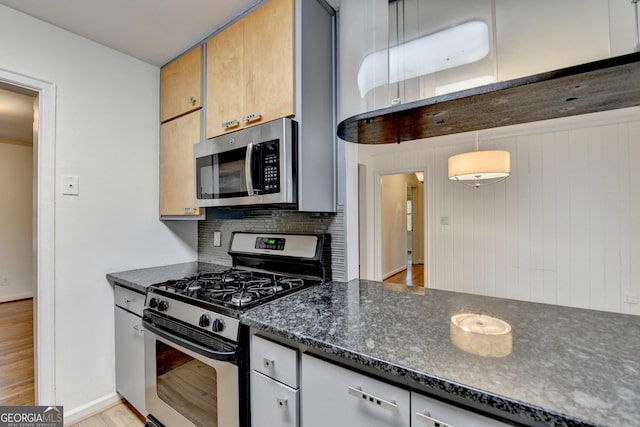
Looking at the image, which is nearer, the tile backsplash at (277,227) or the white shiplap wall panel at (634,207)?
the tile backsplash at (277,227)

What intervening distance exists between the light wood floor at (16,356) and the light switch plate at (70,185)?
1.37 m

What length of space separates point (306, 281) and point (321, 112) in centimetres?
88

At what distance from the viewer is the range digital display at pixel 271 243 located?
1684mm

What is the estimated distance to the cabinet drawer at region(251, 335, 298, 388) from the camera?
95cm

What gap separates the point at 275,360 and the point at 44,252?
1.55 m

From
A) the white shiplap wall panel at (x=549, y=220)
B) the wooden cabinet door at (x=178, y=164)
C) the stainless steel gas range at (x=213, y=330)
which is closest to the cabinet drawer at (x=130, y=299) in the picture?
the stainless steel gas range at (x=213, y=330)

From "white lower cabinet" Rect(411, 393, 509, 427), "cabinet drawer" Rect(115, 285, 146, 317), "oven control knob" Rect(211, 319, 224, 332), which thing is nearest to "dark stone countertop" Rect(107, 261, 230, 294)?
"cabinet drawer" Rect(115, 285, 146, 317)

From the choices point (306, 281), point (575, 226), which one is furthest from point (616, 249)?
point (306, 281)

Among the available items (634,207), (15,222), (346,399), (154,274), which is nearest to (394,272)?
(634,207)

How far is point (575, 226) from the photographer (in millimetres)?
3166

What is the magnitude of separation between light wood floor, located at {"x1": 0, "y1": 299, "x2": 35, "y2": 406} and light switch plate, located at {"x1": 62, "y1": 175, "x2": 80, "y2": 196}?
1.37 meters

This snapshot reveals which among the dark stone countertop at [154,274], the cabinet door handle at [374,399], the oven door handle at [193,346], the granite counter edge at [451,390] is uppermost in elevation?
the dark stone countertop at [154,274]

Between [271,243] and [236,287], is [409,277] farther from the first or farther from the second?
[236,287]

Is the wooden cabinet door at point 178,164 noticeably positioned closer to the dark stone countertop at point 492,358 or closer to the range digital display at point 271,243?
the range digital display at point 271,243
